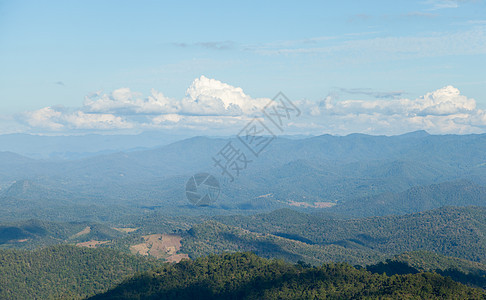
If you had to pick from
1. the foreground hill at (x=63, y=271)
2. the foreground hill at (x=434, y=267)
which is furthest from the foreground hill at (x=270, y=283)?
the foreground hill at (x=434, y=267)

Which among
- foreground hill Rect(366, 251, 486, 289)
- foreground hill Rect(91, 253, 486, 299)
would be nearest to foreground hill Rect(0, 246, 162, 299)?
foreground hill Rect(91, 253, 486, 299)

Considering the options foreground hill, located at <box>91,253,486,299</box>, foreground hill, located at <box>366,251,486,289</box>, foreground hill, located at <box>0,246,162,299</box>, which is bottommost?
foreground hill, located at <box>366,251,486,289</box>

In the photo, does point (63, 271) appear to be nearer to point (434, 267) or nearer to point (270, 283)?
point (270, 283)

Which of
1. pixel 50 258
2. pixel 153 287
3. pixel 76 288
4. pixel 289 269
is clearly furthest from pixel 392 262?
pixel 50 258

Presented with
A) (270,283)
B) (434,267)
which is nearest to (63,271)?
(270,283)

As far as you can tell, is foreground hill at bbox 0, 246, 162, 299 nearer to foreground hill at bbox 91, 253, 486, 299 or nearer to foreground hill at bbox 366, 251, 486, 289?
foreground hill at bbox 91, 253, 486, 299

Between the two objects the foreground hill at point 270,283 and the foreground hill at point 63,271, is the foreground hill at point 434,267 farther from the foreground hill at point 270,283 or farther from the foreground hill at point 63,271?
the foreground hill at point 63,271
